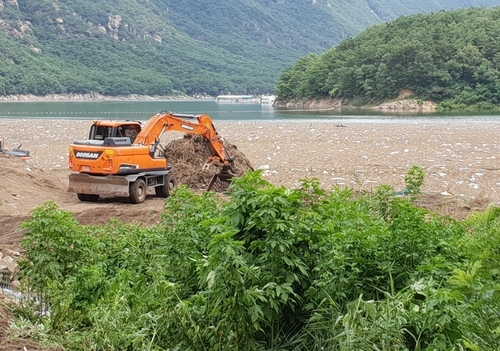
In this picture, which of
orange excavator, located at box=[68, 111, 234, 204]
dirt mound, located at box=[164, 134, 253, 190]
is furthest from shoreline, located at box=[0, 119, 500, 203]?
orange excavator, located at box=[68, 111, 234, 204]

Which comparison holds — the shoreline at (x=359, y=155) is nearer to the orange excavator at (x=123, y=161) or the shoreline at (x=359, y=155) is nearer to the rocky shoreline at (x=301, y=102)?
the orange excavator at (x=123, y=161)

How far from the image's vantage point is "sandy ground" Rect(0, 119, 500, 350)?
1451 cm

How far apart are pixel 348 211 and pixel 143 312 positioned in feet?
7.80

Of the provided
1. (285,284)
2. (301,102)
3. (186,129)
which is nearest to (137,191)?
(186,129)

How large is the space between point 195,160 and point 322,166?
4.62 metres

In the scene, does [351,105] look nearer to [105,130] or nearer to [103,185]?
[105,130]

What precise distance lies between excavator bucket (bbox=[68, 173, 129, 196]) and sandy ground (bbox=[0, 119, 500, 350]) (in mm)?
353

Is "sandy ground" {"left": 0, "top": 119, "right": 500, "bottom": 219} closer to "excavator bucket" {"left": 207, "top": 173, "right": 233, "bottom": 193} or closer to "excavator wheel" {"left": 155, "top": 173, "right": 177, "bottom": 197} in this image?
"excavator bucket" {"left": 207, "top": 173, "right": 233, "bottom": 193}

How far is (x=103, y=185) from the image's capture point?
15.2 meters

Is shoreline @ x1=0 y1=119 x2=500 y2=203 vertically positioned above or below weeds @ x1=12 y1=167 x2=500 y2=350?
below

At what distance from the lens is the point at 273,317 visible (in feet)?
20.1

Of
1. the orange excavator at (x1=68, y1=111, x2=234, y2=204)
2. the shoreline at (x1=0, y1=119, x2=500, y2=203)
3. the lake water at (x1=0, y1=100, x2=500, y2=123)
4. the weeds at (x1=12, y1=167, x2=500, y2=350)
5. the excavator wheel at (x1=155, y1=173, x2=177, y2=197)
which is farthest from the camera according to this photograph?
the lake water at (x1=0, y1=100, x2=500, y2=123)

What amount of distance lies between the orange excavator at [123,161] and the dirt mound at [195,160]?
3.44 feet

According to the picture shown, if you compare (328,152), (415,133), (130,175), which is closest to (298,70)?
(415,133)
